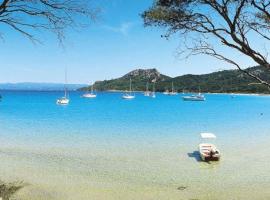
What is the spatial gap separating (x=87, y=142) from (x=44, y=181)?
16334 millimetres

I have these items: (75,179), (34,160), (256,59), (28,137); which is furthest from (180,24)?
(28,137)

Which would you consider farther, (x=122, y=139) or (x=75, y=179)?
(x=122, y=139)

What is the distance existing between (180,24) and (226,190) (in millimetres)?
11369

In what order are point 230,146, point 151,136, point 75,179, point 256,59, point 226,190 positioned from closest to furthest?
point 256,59 < point 226,190 < point 75,179 < point 230,146 < point 151,136

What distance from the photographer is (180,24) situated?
1133cm

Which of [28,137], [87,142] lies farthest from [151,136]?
[28,137]

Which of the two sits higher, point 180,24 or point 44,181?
point 180,24

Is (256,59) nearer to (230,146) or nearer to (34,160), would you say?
(34,160)

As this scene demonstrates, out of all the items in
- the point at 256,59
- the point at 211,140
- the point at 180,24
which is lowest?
the point at 211,140

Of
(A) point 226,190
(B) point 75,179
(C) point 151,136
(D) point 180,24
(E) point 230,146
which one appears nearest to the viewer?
(D) point 180,24

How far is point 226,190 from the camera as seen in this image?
20.0 metres

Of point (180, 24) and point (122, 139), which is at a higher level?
point (180, 24)

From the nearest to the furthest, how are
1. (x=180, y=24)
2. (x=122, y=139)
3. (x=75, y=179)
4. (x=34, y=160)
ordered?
(x=180, y=24) < (x=75, y=179) < (x=34, y=160) < (x=122, y=139)

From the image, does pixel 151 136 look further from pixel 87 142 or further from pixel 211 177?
pixel 211 177
